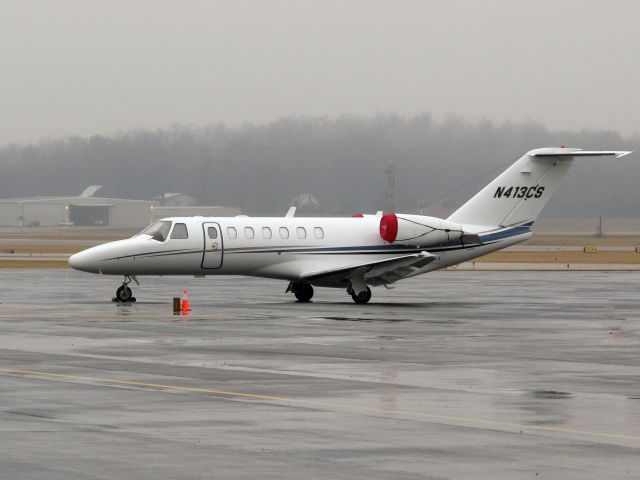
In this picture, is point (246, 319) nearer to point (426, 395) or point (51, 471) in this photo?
point (426, 395)

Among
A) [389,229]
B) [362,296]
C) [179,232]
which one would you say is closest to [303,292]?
[362,296]

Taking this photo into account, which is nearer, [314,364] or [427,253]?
[314,364]

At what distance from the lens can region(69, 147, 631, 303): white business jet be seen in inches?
1636

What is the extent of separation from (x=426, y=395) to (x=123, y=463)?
22.6 feet

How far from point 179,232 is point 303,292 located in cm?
491

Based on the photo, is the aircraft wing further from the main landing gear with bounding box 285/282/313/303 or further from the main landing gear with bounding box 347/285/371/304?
the main landing gear with bounding box 285/282/313/303

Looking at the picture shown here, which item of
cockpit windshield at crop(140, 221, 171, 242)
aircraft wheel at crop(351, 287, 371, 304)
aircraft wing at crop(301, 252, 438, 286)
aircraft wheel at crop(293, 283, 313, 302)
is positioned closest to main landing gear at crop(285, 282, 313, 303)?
aircraft wheel at crop(293, 283, 313, 302)

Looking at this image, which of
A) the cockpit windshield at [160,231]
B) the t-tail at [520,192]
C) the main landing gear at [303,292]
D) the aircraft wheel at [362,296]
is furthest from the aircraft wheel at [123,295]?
the t-tail at [520,192]

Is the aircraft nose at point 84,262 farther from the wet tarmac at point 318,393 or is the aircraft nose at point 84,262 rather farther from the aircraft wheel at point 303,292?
the aircraft wheel at point 303,292

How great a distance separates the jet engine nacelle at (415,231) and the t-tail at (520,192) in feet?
5.32

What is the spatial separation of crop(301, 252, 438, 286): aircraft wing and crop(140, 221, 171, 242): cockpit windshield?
472cm

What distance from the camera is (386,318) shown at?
117 ft

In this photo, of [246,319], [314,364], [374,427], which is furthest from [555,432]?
[246,319]

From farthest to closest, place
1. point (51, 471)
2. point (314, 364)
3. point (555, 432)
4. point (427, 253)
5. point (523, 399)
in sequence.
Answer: point (427, 253) → point (314, 364) → point (523, 399) → point (555, 432) → point (51, 471)
